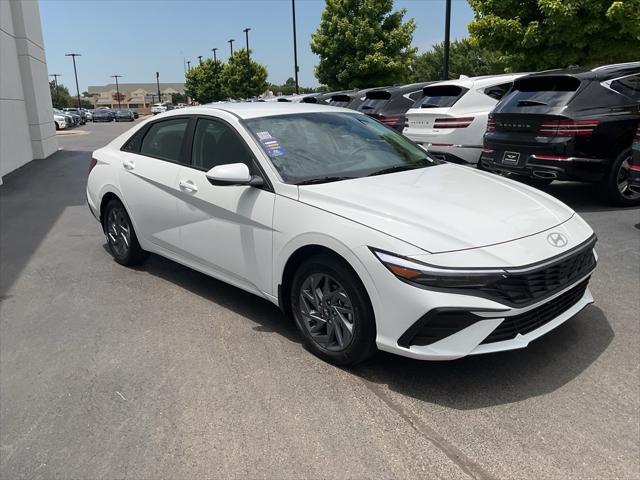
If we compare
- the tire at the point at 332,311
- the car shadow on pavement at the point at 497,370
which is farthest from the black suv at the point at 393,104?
the tire at the point at 332,311

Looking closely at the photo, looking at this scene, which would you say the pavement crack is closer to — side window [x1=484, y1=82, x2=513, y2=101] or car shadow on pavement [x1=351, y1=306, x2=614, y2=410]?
car shadow on pavement [x1=351, y1=306, x2=614, y2=410]

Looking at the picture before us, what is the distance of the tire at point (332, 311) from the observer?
10.2 ft

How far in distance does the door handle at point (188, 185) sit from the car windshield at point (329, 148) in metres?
0.66

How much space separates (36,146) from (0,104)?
327 centimetres

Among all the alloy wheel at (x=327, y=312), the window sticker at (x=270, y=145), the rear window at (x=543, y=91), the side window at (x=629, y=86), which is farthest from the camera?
the side window at (x=629, y=86)

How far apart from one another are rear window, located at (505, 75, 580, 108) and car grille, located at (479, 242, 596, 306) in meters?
4.23

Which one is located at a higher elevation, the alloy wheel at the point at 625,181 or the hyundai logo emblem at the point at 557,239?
the hyundai logo emblem at the point at 557,239

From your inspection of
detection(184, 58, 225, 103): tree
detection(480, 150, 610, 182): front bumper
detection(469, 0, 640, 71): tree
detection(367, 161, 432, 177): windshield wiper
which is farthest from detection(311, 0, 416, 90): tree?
detection(184, 58, 225, 103): tree

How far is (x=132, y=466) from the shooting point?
8.57 ft

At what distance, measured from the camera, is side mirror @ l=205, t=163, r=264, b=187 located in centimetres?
365

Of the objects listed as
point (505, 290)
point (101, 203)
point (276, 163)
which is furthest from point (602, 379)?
point (101, 203)

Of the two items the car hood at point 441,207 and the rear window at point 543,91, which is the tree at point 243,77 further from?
the car hood at point 441,207

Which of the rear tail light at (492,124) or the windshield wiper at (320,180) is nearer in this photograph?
the windshield wiper at (320,180)

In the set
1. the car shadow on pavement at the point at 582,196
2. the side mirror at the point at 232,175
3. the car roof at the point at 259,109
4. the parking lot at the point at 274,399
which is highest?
the car roof at the point at 259,109
